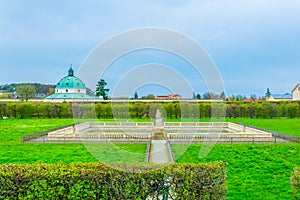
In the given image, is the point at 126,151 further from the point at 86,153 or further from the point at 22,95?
the point at 22,95

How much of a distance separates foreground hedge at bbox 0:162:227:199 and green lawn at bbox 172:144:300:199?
2.08m

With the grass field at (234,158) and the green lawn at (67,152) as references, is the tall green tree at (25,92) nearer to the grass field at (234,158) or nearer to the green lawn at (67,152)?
the grass field at (234,158)

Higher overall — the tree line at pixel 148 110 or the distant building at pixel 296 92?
the distant building at pixel 296 92

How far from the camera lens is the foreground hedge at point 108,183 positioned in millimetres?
5105

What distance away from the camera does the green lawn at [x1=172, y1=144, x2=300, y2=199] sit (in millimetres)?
7266

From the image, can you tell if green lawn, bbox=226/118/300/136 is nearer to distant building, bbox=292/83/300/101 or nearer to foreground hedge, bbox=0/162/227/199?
foreground hedge, bbox=0/162/227/199

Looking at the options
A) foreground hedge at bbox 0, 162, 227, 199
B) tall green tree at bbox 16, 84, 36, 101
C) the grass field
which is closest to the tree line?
the grass field

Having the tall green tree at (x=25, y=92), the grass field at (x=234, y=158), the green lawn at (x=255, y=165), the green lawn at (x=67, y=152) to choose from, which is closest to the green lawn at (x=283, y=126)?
the grass field at (x=234, y=158)

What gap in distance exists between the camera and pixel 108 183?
16.9ft

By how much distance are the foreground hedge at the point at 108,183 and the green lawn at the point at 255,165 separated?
208 cm

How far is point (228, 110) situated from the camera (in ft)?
121

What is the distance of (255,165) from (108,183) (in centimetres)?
655

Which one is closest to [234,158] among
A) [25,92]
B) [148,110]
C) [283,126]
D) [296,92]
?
[283,126]

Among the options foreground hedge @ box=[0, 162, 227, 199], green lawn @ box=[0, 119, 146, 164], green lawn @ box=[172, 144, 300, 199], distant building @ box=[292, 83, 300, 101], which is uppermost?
distant building @ box=[292, 83, 300, 101]
